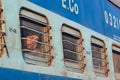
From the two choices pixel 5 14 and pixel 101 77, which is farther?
pixel 101 77

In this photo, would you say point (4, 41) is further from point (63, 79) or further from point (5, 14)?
point (63, 79)

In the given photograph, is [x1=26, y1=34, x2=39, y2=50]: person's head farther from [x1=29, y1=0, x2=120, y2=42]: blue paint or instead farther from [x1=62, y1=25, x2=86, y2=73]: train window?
[x1=62, y1=25, x2=86, y2=73]: train window

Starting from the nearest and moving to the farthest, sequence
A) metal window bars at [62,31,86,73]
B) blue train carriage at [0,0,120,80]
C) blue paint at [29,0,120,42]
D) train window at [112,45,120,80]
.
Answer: blue train carriage at [0,0,120,80]
blue paint at [29,0,120,42]
metal window bars at [62,31,86,73]
train window at [112,45,120,80]

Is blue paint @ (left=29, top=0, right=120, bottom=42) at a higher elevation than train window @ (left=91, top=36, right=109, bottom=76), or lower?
higher

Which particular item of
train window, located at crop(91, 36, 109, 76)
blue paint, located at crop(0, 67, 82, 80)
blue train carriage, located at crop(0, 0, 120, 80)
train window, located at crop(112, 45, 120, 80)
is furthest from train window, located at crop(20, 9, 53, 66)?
train window, located at crop(112, 45, 120, 80)

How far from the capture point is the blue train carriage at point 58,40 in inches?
135

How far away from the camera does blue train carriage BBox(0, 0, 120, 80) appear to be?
3.42 meters

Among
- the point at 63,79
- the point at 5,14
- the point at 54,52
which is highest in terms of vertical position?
the point at 5,14

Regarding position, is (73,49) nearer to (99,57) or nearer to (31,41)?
(99,57)

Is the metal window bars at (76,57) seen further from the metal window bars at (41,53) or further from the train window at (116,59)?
the train window at (116,59)

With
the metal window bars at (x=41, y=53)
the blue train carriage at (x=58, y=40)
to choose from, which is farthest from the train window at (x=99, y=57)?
the metal window bars at (x=41, y=53)

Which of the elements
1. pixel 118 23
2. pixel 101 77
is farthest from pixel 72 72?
pixel 118 23

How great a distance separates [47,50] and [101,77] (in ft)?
5.13

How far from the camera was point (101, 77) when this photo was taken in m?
5.37
